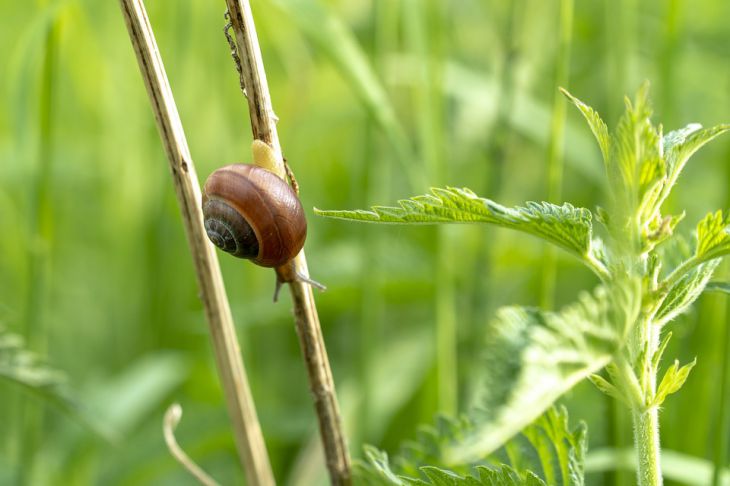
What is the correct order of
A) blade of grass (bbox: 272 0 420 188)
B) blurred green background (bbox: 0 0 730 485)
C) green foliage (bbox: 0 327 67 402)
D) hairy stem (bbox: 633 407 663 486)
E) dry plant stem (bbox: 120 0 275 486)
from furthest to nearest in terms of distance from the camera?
blurred green background (bbox: 0 0 730 485) → blade of grass (bbox: 272 0 420 188) → green foliage (bbox: 0 327 67 402) → dry plant stem (bbox: 120 0 275 486) → hairy stem (bbox: 633 407 663 486)

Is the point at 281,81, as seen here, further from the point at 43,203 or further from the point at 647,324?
the point at 647,324

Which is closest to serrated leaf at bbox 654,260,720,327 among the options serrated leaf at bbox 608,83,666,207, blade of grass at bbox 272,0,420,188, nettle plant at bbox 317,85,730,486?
nettle plant at bbox 317,85,730,486

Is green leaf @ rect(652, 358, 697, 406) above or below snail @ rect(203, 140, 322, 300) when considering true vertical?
below

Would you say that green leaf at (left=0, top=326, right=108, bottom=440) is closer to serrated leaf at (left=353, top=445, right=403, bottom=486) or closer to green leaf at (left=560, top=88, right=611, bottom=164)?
serrated leaf at (left=353, top=445, right=403, bottom=486)

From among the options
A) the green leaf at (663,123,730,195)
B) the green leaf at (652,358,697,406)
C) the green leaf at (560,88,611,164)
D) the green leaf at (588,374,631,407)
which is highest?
the green leaf at (560,88,611,164)

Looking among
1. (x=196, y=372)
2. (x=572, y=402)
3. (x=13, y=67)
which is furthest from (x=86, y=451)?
(x=572, y=402)

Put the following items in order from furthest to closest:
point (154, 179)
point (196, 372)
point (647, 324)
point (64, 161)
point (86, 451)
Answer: point (64, 161) < point (154, 179) < point (196, 372) < point (86, 451) < point (647, 324)
